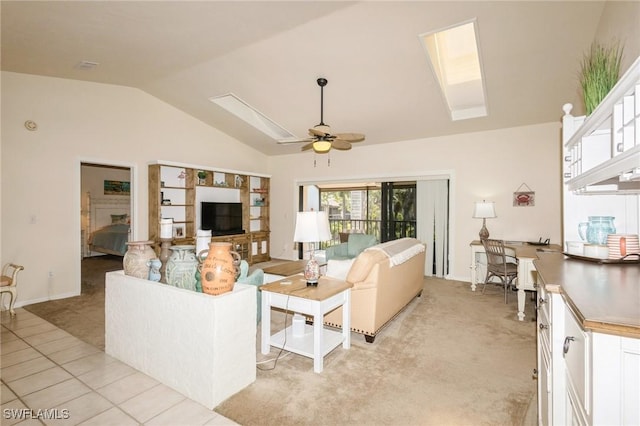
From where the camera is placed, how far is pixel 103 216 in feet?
27.5

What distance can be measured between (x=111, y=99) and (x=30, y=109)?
1.05 m

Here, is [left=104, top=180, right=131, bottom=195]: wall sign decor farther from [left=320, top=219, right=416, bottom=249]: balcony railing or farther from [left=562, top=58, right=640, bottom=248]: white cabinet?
[left=562, top=58, right=640, bottom=248]: white cabinet

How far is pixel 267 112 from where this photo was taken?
5.50m

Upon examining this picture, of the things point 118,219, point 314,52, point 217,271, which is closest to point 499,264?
point 314,52

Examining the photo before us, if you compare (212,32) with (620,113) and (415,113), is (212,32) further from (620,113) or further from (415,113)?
(620,113)

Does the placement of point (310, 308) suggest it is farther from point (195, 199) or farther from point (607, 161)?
point (195, 199)

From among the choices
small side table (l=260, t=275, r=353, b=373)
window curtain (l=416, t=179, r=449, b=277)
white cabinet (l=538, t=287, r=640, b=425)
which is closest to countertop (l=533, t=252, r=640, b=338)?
white cabinet (l=538, t=287, r=640, b=425)

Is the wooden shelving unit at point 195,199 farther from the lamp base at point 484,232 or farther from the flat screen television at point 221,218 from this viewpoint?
the lamp base at point 484,232

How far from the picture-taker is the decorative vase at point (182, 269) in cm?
236

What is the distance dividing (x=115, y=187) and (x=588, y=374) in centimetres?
1019

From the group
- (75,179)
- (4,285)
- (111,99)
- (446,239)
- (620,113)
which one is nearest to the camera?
(620,113)

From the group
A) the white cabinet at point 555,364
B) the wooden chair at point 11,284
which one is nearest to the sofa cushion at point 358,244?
the white cabinet at point 555,364

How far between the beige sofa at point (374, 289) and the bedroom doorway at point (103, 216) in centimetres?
583

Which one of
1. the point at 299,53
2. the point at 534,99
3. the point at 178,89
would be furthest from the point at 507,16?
the point at 178,89
